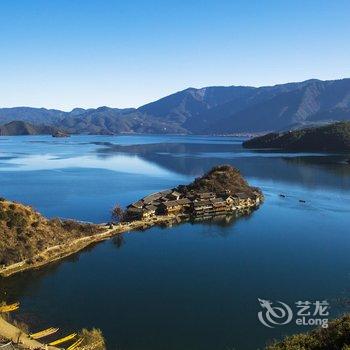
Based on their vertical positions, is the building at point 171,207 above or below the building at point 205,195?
below

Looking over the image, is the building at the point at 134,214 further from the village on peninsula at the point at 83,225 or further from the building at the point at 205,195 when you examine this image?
the building at the point at 205,195

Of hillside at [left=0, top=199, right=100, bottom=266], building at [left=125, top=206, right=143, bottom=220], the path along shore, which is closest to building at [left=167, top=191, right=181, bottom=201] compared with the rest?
the path along shore

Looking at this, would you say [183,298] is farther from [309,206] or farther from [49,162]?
[49,162]

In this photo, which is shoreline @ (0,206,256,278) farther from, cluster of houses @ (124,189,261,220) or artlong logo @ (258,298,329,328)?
artlong logo @ (258,298,329,328)

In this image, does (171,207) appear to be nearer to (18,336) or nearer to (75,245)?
(75,245)

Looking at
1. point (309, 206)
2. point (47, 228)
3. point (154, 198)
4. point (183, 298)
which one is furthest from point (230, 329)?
point (309, 206)

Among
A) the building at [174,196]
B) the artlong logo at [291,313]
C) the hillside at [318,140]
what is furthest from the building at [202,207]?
the hillside at [318,140]
